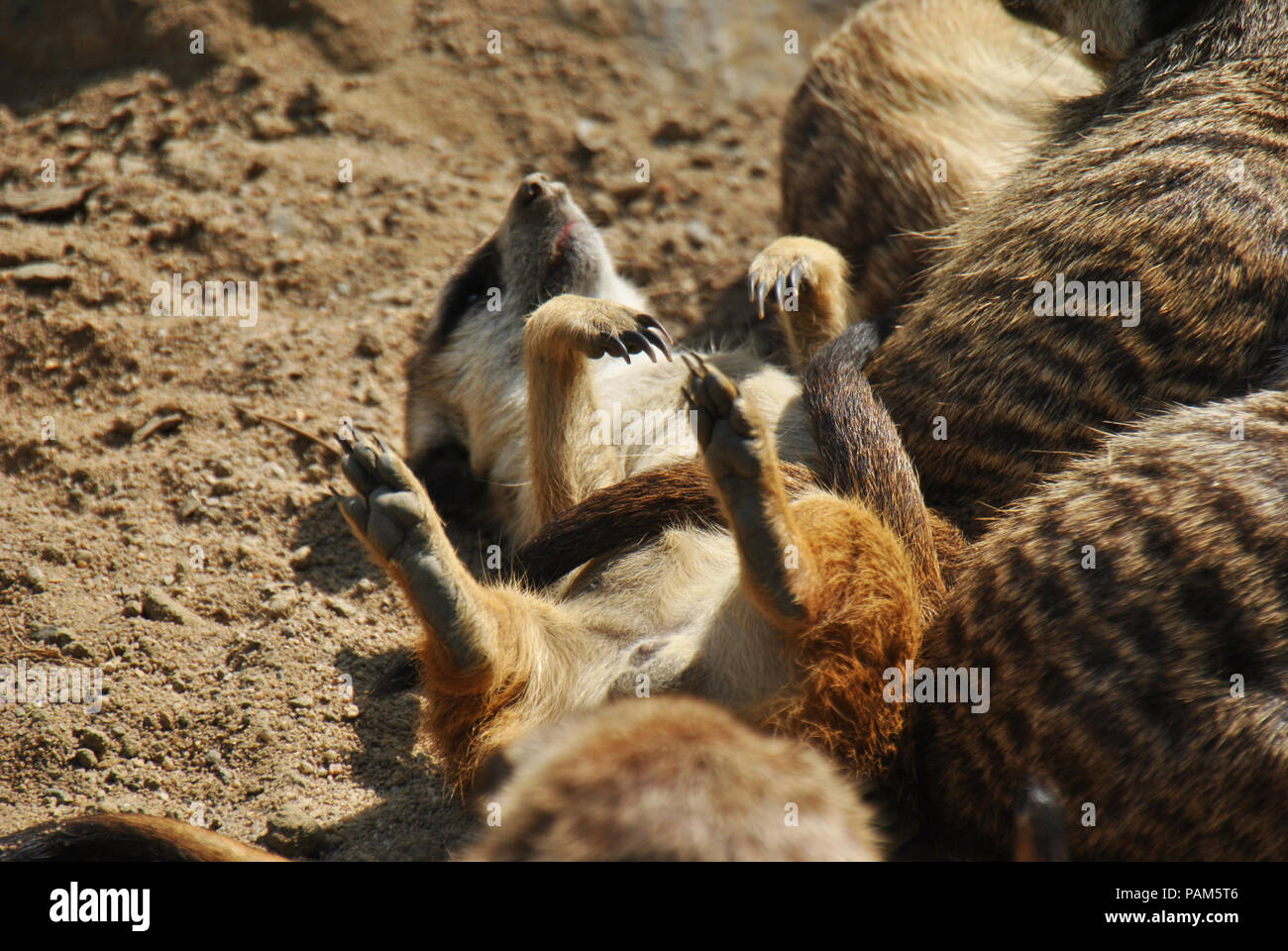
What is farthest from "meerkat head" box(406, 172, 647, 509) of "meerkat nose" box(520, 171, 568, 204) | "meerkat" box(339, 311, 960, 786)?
"meerkat" box(339, 311, 960, 786)

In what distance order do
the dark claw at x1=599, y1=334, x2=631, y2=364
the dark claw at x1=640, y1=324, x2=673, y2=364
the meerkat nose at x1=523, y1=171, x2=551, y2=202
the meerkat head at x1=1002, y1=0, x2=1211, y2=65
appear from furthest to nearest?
the meerkat nose at x1=523, y1=171, x2=551, y2=202, the meerkat head at x1=1002, y1=0, x2=1211, y2=65, the dark claw at x1=640, y1=324, x2=673, y2=364, the dark claw at x1=599, y1=334, x2=631, y2=364

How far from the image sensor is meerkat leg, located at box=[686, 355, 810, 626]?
278 cm

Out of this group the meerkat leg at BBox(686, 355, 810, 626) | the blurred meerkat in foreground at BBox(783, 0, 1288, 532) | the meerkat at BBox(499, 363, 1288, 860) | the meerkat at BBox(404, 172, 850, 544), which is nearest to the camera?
the meerkat at BBox(499, 363, 1288, 860)

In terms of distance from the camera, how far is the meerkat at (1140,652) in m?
2.43

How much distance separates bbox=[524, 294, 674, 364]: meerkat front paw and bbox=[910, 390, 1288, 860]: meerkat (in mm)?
1265

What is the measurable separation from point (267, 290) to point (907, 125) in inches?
107

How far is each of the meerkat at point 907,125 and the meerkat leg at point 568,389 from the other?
1.08 metres

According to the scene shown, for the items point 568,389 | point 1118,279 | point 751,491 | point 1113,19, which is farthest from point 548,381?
point 1113,19

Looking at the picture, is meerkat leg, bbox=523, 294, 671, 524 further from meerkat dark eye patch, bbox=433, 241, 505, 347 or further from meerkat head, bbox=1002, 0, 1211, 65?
meerkat head, bbox=1002, 0, 1211, 65

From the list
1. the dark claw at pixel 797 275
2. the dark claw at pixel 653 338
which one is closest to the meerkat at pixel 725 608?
the dark claw at pixel 653 338

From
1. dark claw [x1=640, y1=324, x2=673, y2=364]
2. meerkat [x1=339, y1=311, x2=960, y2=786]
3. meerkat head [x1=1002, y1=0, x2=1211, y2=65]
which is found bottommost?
meerkat [x1=339, y1=311, x2=960, y2=786]

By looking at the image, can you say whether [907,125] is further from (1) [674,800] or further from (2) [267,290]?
(1) [674,800]

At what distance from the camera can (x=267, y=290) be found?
15.6 feet
